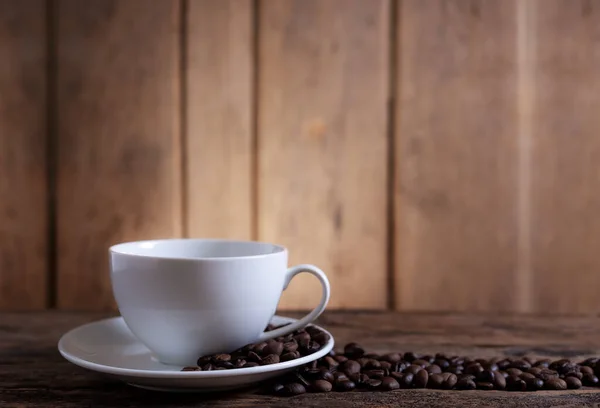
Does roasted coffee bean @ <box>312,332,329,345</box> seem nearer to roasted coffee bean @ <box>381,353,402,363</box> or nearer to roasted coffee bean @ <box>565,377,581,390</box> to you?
roasted coffee bean @ <box>381,353,402,363</box>

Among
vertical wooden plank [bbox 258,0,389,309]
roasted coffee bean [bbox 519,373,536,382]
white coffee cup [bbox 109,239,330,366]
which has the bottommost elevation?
roasted coffee bean [bbox 519,373,536,382]

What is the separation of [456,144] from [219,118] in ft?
1.36

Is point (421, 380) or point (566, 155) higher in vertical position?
point (566, 155)

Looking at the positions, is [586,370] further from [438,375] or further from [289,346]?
[289,346]

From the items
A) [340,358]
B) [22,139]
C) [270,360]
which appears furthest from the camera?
[22,139]

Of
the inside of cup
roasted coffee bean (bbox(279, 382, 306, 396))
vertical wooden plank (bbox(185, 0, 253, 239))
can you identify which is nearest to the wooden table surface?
roasted coffee bean (bbox(279, 382, 306, 396))

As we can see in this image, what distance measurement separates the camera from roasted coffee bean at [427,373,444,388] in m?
0.55

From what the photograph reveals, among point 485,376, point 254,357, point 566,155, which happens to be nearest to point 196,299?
point 254,357

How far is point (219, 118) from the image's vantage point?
1.06 meters

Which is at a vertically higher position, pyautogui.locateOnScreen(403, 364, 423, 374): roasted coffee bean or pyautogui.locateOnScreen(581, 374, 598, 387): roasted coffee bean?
pyautogui.locateOnScreen(403, 364, 423, 374): roasted coffee bean

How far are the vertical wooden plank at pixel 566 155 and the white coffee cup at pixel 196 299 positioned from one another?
656 mm

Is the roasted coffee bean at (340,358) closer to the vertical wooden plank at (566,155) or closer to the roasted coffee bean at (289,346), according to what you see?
the roasted coffee bean at (289,346)

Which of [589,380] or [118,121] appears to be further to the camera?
[118,121]

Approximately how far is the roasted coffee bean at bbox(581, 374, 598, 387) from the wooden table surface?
27 millimetres
